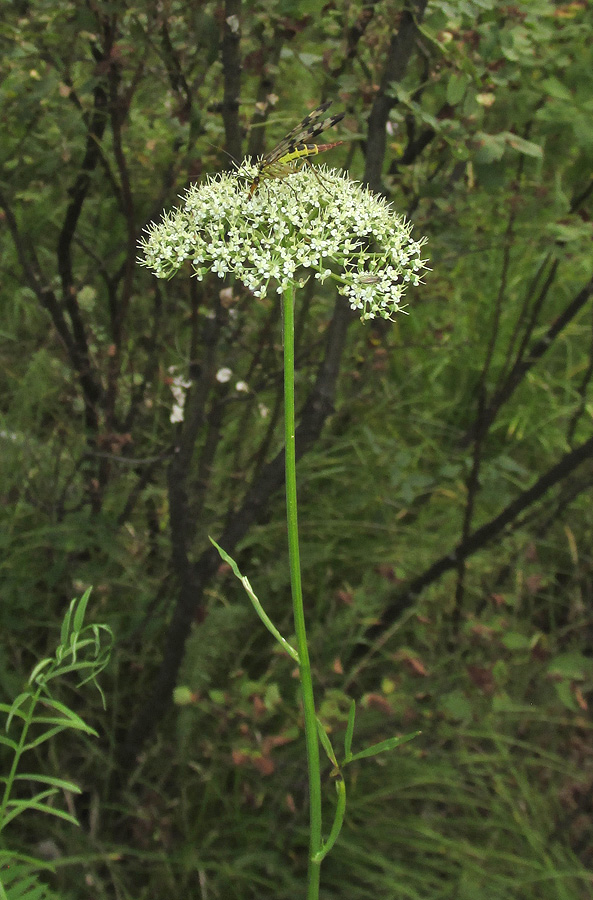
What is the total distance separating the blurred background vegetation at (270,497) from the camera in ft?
6.38

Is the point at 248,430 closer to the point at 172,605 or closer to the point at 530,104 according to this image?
the point at 172,605

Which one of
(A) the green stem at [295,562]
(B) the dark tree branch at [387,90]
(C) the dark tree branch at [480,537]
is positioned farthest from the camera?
(C) the dark tree branch at [480,537]

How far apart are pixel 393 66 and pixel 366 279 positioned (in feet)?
2.97

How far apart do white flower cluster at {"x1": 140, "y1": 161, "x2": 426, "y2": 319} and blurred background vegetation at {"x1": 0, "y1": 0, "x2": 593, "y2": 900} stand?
674mm

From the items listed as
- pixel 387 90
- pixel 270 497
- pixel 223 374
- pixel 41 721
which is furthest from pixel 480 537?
pixel 41 721

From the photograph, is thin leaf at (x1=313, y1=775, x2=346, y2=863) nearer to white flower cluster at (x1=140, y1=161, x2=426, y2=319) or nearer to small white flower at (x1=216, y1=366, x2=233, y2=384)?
white flower cluster at (x1=140, y1=161, x2=426, y2=319)

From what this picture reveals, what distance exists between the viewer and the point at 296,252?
1100 mm

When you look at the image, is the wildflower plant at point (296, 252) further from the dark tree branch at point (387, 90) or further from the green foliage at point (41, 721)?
the dark tree branch at point (387, 90)

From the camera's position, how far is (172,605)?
2.59 m

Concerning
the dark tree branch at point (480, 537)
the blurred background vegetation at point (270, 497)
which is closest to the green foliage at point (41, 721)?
the blurred background vegetation at point (270, 497)

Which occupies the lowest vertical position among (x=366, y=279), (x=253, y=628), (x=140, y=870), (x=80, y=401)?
(x=140, y=870)

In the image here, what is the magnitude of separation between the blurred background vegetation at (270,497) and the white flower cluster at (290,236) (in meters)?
0.67

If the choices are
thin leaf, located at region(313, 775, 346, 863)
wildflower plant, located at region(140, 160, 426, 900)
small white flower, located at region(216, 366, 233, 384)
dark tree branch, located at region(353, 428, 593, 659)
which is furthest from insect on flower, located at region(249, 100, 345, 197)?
dark tree branch, located at region(353, 428, 593, 659)

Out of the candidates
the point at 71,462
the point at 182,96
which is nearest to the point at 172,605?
the point at 71,462
